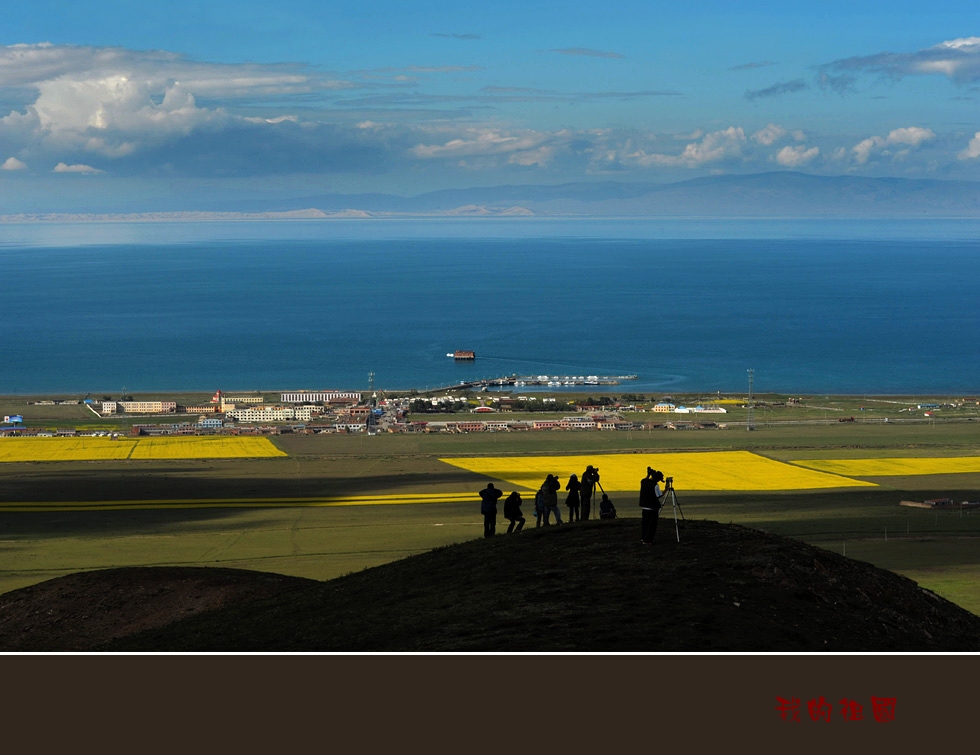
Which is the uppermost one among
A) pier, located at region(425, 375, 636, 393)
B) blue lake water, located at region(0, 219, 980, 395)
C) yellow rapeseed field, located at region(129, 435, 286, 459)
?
blue lake water, located at region(0, 219, 980, 395)

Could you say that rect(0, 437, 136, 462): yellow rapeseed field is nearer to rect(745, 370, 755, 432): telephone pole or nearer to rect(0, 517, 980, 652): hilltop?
rect(745, 370, 755, 432): telephone pole

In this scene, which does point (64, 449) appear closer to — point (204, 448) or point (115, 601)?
point (204, 448)

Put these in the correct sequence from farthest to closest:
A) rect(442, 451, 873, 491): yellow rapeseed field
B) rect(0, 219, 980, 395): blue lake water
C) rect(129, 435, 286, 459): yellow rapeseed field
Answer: rect(0, 219, 980, 395): blue lake water → rect(129, 435, 286, 459): yellow rapeseed field → rect(442, 451, 873, 491): yellow rapeseed field

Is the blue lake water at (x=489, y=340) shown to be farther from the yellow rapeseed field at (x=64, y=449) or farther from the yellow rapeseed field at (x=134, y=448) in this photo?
the yellow rapeseed field at (x=134, y=448)

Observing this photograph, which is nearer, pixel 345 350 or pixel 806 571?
pixel 806 571

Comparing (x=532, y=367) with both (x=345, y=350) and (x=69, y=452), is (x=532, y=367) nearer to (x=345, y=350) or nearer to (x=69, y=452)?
(x=345, y=350)

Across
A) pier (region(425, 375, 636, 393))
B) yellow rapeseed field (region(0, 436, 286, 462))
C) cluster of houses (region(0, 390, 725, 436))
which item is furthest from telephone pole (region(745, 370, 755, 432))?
yellow rapeseed field (region(0, 436, 286, 462))

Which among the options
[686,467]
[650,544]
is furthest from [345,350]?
[650,544]
